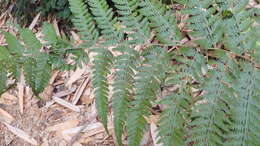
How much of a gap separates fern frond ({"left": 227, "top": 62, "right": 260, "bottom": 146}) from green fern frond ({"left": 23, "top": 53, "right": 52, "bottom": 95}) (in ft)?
2.72

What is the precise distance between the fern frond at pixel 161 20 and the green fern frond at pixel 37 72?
1.64 feet

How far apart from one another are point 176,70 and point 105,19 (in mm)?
402

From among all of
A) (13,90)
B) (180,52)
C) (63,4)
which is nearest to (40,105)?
(13,90)

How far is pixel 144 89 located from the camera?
59.4 inches

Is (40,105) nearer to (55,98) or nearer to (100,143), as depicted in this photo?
(55,98)

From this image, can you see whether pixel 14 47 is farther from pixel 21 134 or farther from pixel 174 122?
pixel 21 134

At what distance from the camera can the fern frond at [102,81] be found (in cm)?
152

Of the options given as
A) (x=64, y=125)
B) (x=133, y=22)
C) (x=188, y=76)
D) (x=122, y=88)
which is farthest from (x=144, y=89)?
(x=64, y=125)

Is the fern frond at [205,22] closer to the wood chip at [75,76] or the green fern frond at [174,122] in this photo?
the green fern frond at [174,122]

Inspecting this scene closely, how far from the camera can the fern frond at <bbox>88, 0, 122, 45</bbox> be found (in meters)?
1.62

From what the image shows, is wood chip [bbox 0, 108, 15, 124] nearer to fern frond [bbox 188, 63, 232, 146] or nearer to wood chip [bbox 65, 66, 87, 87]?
wood chip [bbox 65, 66, 87, 87]

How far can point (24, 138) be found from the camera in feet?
8.84

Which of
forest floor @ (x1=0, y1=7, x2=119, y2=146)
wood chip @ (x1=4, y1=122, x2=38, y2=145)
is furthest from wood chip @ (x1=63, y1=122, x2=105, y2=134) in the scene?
wood chip @ (x1=4, y1=122, x2=38, y2=145)

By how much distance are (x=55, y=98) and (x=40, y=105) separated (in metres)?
0.13
